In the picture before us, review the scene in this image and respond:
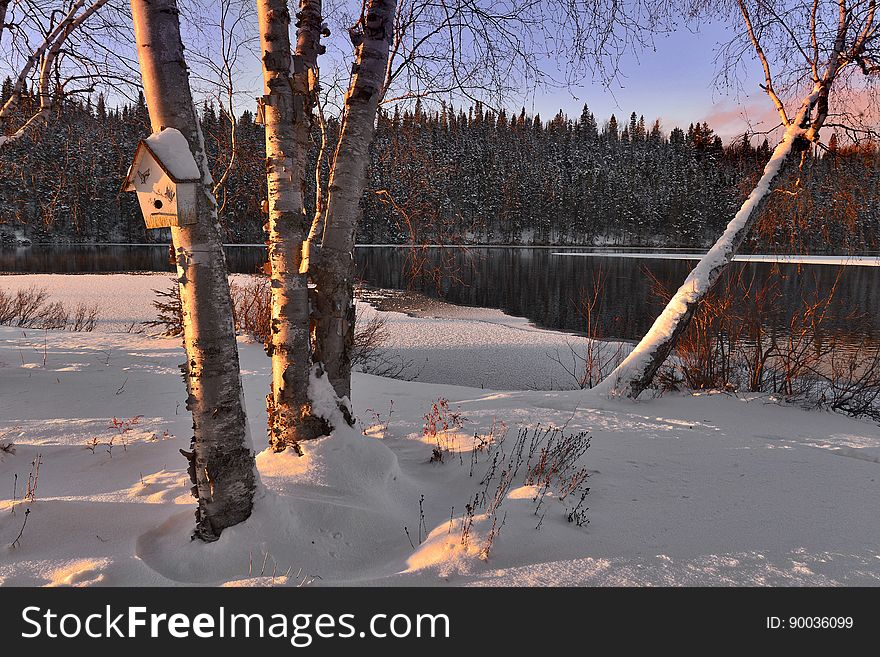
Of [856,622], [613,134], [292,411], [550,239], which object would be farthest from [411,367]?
[613,134]

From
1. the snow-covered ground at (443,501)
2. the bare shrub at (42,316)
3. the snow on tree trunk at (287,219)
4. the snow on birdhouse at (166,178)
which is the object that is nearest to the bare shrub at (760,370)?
the snow-covered ground at (443,501)

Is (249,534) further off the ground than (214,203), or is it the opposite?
(214,203)

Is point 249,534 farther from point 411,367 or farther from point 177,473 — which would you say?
point 411,367

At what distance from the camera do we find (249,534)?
2.62 m

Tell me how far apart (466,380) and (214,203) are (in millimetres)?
8191

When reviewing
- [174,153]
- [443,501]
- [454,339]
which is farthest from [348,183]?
[454,339]

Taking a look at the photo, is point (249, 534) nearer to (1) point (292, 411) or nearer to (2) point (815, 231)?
(1) point (292, 411)

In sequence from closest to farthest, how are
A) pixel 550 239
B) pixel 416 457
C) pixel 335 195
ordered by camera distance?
pixel 335 195
pixel 416 457
pixel 550 239

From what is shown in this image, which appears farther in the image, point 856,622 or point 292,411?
point 292,411

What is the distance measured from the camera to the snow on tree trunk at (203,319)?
2227mm

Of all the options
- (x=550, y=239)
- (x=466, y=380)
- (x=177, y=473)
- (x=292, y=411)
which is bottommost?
(x=466, y=380)

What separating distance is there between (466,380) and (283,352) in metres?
7.05

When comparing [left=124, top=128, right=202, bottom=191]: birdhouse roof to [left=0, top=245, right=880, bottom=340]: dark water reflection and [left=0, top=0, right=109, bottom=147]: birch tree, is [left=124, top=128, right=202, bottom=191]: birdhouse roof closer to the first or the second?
[left=0, top=0, right=109, bottom=147]: birch tree

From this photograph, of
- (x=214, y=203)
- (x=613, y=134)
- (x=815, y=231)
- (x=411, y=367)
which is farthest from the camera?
(x=613, y=134)
